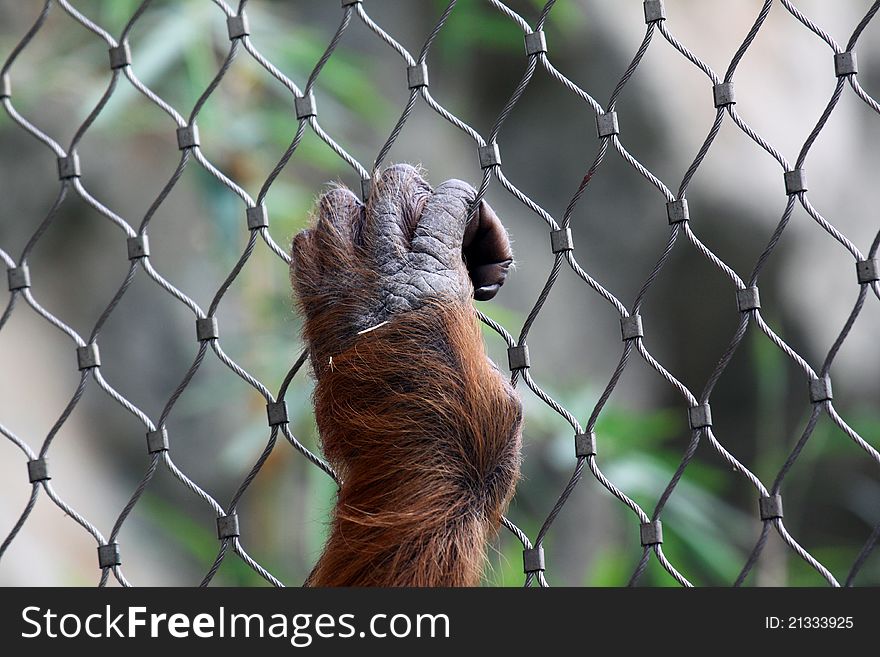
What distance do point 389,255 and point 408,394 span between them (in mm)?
152

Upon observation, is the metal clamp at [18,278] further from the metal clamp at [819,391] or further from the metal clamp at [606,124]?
Answer: the metal clamp at [819,391]

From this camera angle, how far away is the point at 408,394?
108 centimetres

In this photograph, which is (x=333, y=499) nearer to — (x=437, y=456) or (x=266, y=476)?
(x=437, y=456)

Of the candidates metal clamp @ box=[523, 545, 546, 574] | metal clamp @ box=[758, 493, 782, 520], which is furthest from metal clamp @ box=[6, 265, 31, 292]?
metal clamp @ box=[758, 493, 782, 520]

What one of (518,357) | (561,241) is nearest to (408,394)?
(518,357)

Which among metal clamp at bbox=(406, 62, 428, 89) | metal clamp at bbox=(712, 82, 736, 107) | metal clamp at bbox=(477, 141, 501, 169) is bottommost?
metal clamp at bbox=(477, 141, 501, 169)

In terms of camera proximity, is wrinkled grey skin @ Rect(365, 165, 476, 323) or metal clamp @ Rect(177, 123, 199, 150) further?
metal clamp @ Rect(177, 123, 199, 150)

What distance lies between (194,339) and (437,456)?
2.28 meters

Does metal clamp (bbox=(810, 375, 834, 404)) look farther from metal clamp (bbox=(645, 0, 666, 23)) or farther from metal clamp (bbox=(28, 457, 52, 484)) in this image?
metal clamp (bbox=(28, 457, 52, 484))

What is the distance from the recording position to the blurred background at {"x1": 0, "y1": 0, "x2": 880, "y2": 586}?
2986 millimetres

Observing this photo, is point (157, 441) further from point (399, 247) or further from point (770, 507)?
point (770, 507)

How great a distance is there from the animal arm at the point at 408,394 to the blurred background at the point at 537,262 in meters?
1.63

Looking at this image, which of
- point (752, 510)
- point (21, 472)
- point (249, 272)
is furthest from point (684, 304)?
point (21, 472)

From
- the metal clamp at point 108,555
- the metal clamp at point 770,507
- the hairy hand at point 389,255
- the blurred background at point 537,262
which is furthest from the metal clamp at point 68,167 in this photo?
the blurred background at point 537,262
